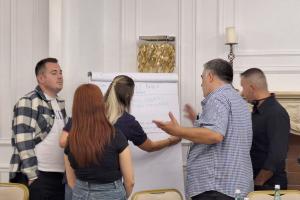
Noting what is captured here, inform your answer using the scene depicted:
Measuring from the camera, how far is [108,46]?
483 cm

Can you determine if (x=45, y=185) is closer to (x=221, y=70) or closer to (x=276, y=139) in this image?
(x=221, y=70)

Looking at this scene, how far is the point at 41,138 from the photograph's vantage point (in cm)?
322

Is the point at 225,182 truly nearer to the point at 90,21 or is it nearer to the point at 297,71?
the point at 297,71

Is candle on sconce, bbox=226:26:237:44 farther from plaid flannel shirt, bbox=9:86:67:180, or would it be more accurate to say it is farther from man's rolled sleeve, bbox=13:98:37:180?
man's rolled sleeve, bbox=13:98:37:180

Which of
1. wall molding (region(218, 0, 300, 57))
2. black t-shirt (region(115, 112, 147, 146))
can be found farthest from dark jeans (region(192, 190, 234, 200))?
wall molding (region(218, 0, 300, 57))

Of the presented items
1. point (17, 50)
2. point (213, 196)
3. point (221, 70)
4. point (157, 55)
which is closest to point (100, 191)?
point (213, 196)

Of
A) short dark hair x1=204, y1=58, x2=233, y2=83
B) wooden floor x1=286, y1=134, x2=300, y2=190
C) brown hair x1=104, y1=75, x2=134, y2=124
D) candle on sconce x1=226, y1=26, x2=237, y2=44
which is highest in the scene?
candle on sconce x1=226, y1=26, x2=237, y2=44

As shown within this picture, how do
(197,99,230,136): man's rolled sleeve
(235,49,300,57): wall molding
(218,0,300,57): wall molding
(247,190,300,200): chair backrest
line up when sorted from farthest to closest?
(218,0,300,57): wall molding, (235,49,300,57): wall molding, (247,190,300,200): chair backrest, (197,99,230,136): man's rolled sleeve

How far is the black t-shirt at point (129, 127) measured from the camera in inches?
112

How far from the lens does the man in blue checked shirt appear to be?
8.52 ft

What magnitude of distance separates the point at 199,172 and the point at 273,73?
2060 millimetres

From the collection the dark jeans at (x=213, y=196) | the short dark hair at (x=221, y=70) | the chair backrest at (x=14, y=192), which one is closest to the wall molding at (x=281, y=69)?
the short dark hair at (x=221, y=70)

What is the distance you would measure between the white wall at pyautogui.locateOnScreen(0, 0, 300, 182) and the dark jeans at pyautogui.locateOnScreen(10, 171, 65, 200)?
3.49 feet

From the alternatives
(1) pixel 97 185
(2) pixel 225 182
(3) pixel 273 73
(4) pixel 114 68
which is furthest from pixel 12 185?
(3) pixel 273 73
